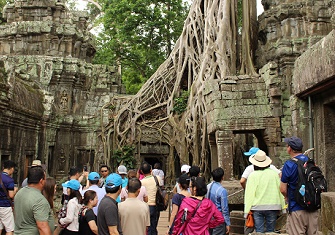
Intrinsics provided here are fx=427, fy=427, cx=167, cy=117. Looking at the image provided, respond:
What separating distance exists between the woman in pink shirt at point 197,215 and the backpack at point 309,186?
0.79m

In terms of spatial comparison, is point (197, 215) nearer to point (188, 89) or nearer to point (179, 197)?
point (179, 197)

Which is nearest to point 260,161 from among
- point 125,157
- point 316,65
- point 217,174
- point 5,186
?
point 217,174

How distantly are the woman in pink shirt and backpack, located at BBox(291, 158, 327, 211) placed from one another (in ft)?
2.58

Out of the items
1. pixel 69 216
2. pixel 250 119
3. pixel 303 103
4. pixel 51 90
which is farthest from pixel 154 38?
pixel 69 216

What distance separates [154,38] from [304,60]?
16437 millimetres

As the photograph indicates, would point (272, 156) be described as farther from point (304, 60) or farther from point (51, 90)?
point (51, 90)

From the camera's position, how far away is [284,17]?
30.1ft

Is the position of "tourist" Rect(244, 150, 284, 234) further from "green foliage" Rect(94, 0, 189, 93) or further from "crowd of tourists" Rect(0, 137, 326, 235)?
"green foliage" Rect(94, 0, 189, 93)

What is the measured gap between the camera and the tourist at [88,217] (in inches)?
155

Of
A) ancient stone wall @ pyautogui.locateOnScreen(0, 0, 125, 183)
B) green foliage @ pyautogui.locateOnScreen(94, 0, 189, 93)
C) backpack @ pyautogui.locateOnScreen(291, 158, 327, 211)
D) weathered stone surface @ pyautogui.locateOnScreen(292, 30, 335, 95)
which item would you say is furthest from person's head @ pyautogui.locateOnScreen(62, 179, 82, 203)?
green foliage @ pyautogui.locateOnScreen(94, 0, 189, 93)

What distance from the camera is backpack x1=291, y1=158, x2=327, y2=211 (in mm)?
3250

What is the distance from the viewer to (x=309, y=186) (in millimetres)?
3285

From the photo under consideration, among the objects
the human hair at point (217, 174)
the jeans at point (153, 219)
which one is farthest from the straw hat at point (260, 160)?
the jeans at point (153, 219)

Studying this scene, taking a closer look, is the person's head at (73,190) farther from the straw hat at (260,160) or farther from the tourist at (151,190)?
the straw hat at (260,160)
